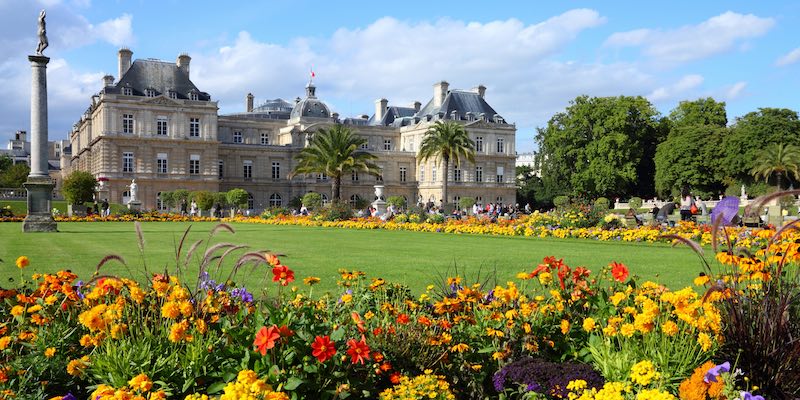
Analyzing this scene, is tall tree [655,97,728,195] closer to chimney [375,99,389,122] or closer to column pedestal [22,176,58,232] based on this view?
chimney [375,99,389,122]

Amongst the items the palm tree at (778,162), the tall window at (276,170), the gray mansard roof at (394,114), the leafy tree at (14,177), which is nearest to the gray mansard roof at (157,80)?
the tall window at (276,170)

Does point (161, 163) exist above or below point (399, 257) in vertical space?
above

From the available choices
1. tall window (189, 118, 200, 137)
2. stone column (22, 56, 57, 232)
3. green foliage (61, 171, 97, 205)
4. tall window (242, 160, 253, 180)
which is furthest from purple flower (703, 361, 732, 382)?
tall window (242, 160, 253, 180)

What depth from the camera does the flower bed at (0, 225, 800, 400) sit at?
3625 mm

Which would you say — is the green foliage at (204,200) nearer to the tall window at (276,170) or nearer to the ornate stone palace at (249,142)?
the ornate stone palace at (249,142)

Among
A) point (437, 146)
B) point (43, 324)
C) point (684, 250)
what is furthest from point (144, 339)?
point (437, 146)

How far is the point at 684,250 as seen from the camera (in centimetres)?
1405

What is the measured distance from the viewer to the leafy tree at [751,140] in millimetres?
51656

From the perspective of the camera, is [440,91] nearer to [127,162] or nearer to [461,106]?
[461,106]

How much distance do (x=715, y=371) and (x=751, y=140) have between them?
54821mm

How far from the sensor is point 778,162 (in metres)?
48.5

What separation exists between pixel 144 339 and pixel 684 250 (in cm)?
1245

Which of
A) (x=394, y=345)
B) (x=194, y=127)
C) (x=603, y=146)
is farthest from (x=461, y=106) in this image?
(x=394, y=345)

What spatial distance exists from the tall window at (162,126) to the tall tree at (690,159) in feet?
130
